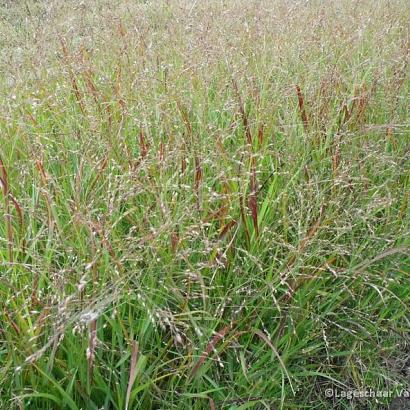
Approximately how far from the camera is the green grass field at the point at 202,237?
1168 millimetres

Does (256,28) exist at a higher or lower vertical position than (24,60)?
lower

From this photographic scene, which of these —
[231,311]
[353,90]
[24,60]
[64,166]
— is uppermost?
[24,60]

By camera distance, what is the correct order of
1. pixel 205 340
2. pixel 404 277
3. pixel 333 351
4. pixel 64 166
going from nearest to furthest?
1. pixel 205 340
2. pixel 333 351
3. pixel 404 277
4. pixel 64 166

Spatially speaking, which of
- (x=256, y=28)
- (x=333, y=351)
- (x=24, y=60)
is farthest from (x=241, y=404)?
(x=256, y=28)

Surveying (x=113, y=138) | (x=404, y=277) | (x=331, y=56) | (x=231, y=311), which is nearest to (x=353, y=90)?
(x=331, y=56)

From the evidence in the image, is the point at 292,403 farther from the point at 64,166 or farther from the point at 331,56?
Result: the point at 331,56

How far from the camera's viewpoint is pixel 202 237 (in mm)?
1361

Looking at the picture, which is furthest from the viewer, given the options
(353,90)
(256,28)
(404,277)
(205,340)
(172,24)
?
(172,24)

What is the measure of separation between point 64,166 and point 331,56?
148 centimetres

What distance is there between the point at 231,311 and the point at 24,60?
1799 millimetres

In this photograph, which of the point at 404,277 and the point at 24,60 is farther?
the point at 24,60

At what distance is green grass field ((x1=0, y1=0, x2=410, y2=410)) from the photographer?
1.17 metres

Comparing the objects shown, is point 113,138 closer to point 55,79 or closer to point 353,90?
point 55,79

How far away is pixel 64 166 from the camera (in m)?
1.73
